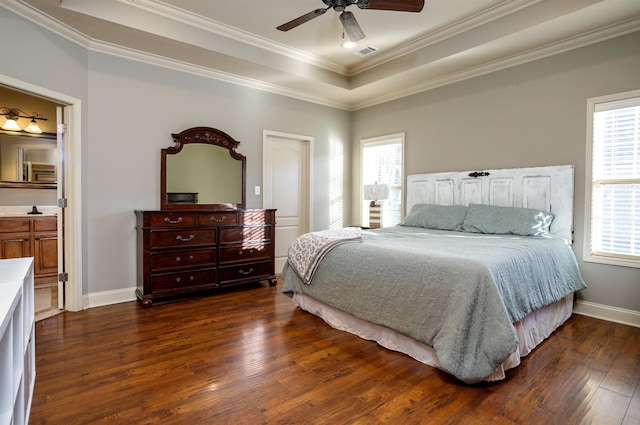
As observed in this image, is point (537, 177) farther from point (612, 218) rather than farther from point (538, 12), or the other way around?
point (538, 12)

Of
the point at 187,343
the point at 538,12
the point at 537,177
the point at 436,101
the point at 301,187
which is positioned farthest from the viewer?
the point at 301,187

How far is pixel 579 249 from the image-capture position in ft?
11.0

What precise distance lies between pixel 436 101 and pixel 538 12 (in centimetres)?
157

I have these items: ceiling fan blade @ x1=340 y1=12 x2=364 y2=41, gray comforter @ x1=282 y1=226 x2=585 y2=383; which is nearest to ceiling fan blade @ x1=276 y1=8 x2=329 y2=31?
ceiling fan blade @ x1=340 y1=12 x2=364 y2=41

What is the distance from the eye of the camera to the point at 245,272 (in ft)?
13.5

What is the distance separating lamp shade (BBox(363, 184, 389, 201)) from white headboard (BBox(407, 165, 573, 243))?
0.33 metres

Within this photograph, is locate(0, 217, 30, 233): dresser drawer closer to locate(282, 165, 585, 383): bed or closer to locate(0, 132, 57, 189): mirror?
locate(0, 132, 57, 189): mirror

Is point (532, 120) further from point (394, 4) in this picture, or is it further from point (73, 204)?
point (73, 204)

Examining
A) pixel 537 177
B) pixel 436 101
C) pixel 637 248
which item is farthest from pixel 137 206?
pixel 637 248

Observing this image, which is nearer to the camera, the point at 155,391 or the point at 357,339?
the point at 155,391

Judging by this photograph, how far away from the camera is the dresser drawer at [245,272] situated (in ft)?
13.0

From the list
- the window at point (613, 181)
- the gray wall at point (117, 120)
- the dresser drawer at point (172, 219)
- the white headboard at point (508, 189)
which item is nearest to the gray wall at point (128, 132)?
the gray wall at point (117, 120)

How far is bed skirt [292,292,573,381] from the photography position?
7.44 feet

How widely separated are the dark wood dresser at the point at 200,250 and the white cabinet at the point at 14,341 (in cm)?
154
